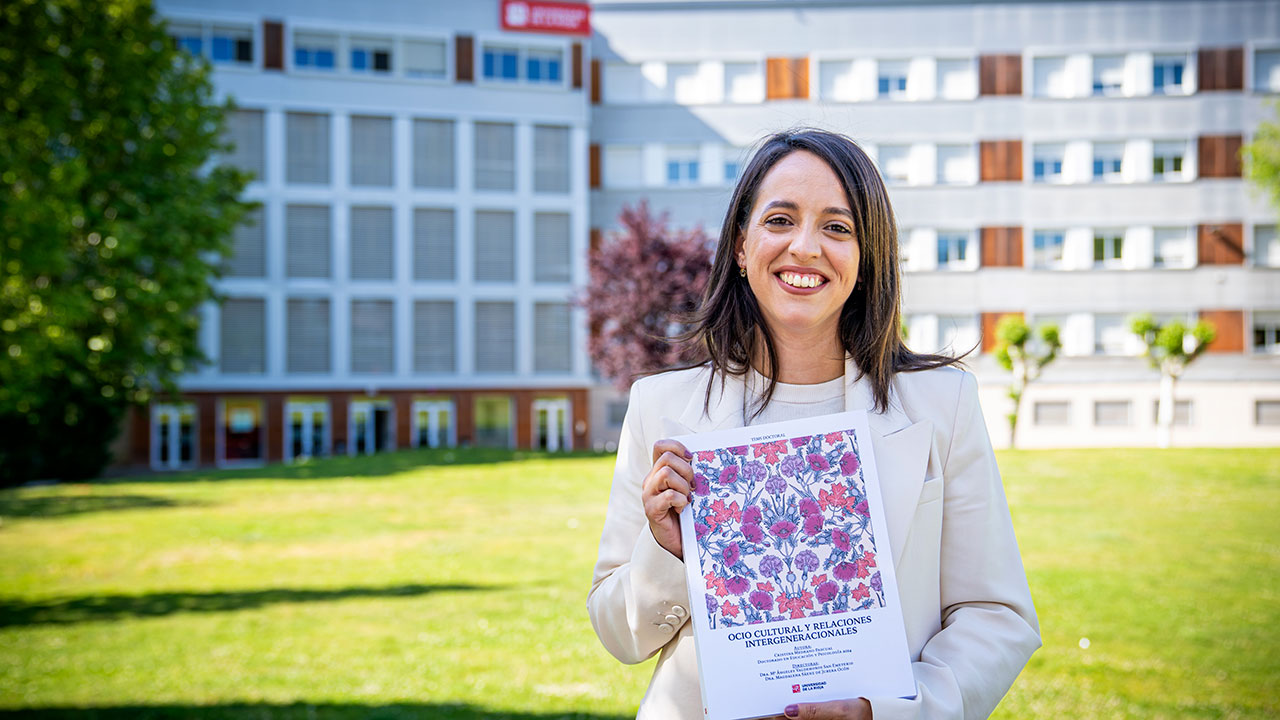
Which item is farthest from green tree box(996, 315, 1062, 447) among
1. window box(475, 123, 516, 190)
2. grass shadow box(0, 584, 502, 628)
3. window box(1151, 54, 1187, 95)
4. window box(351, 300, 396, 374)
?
grass shadow box(0, 584, 502, 628)

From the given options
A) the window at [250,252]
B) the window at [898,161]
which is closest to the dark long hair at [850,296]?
the window at [250,252]

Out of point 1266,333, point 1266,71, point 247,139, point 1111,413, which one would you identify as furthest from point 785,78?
point 1266,333

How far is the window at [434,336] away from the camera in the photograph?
40375 millimetres

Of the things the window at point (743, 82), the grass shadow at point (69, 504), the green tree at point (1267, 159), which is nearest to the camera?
the grass shadow at point (69, 504)

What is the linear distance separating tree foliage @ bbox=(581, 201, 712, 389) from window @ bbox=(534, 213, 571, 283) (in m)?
6.28

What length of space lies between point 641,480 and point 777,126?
3.47 ft

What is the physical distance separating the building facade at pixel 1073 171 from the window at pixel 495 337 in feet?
33.4

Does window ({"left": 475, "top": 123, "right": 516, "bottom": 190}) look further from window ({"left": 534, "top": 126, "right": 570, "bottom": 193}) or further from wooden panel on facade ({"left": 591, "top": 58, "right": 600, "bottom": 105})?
wooden panel on facade ({"left": 591, "top": 58, "right": 600, "bottom": 105})

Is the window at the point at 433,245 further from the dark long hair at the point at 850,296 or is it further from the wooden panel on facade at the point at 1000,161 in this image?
the dark long hair at the point at 850,296

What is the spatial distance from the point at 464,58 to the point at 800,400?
4090 centimetres

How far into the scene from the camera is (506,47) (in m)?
41.1

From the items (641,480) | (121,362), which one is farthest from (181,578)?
(121,362)

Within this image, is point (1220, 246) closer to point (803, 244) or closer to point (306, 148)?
point (306, 148)

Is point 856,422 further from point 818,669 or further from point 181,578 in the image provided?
point 181,578
